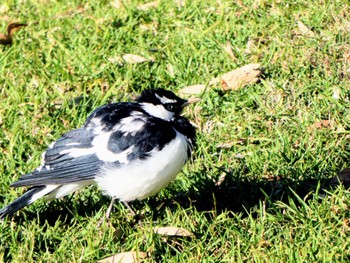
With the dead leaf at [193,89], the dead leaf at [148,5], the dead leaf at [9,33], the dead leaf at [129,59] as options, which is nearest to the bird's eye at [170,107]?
the dead leaf at [193,89]

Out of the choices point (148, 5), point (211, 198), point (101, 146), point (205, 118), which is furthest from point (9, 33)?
point (211, 198)

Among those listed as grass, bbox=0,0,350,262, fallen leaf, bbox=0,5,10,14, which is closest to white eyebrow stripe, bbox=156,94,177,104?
grass, bbox=0,0,350,262

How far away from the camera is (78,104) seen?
647 cm

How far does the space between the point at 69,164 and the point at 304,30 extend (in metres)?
2.65

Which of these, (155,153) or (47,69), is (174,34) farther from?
(155,153)

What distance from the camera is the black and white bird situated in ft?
16.3

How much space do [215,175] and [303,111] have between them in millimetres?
926

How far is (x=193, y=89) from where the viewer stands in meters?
6.48

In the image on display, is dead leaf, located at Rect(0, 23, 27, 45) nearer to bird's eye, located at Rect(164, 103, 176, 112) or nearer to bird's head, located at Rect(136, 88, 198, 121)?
bird's head, located at Rect(136, 88, 198, 121)

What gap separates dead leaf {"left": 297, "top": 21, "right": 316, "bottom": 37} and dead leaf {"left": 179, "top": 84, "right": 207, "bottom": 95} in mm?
1011

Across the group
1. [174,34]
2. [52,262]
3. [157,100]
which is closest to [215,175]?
[157,100]

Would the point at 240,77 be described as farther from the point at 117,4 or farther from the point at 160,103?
the point at 117,4

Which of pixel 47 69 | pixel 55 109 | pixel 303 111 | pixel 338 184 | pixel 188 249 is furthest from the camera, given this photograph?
pixel 47 69

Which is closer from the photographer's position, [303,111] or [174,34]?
[303,111]
